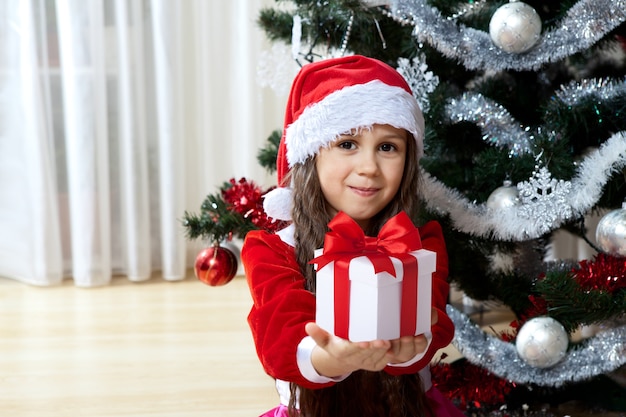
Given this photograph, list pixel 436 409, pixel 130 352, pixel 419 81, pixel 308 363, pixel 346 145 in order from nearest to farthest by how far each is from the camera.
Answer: pixel 308 363
pixel 346 145
pixel 436 409
pixel 419 81
pixel 130 352

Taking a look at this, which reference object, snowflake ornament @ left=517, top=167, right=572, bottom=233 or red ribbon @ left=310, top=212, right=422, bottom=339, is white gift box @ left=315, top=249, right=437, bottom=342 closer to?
red ribbon @ left=310, top=212, right=422, bottom=339

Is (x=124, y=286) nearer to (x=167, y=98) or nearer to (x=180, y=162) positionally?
(x=180, y=162)

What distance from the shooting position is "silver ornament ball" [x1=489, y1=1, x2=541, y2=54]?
1.45 metres

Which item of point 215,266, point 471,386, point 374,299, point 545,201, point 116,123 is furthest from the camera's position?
point 116,123

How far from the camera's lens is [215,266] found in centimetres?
191

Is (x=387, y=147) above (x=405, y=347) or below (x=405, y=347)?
above

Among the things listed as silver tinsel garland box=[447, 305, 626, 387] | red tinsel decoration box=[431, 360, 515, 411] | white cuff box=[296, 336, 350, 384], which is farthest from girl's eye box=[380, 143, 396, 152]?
red tinsel decoration box=[431, 360, 515, 411]

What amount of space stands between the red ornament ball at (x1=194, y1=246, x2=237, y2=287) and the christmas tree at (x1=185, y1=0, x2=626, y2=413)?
0.05m

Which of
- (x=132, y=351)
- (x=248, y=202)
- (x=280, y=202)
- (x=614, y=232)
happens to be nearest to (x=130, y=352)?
(x=132, y=351)

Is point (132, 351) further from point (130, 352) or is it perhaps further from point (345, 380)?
point (345, 380)

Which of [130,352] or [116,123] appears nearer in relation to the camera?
[130,352]

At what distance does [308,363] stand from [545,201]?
0.61 metres

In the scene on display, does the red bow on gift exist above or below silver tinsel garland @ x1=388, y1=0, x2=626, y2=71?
below

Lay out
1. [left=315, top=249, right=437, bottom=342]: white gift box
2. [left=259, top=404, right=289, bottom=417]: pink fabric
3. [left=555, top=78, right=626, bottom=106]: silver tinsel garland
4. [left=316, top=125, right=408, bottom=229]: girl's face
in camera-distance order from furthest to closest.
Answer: [left=555, top=78, right=626, bottom=106]: silver tinsel garland
[left=259, top=404, right=289, bottom=417]: pink fabric
[left=316, top=125, right=408, bottom=229]: girl's face
[left=315, top=249, right=437, bottom=342]: white gift box
